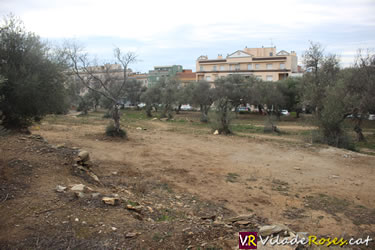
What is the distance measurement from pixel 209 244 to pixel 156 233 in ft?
2.74

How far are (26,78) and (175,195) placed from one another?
23.9ft


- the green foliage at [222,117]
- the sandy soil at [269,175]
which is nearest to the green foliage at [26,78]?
the sandy soil at [269,175]

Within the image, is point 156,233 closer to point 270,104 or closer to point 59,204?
point 59,204

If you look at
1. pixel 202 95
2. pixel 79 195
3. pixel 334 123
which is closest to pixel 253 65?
pixel 202 95

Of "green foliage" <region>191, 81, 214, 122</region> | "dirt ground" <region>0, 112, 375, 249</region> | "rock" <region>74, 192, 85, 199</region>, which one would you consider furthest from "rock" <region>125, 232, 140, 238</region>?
"green foliage" <region>191, 81, 214, 122</region>

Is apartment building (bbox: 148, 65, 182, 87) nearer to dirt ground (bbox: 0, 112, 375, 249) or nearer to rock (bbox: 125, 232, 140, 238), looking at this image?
dirt ground (bbox: 0, 112, 375, 249)

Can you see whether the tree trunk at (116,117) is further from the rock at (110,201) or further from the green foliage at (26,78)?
the rock at (110,201)

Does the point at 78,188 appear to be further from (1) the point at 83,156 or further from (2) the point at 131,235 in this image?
(1) the point at 83,156

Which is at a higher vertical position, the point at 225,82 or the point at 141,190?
the point at 225,82

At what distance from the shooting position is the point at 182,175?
30.7 ft

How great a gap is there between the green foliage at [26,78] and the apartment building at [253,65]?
46704 mm

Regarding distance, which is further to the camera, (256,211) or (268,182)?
(268,182)

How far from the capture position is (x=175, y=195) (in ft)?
24.3

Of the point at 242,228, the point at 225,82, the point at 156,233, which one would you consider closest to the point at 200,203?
the point at 242,228
